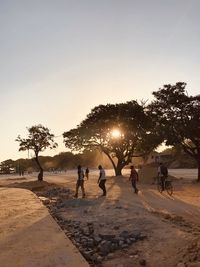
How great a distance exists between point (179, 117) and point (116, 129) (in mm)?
15613

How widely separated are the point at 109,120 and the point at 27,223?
44027 millimetres

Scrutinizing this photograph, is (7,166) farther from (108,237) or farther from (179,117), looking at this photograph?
(108,237)

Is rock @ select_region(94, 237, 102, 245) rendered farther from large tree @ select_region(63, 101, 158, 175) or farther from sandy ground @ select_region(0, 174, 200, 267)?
large tree @ select_region(63, 101, 158, 175)

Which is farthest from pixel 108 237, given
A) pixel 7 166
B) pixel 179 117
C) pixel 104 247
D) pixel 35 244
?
pixel 7 166

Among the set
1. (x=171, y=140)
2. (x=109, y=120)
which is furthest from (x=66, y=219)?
(x=109, y=120)

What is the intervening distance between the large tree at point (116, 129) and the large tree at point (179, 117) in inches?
429

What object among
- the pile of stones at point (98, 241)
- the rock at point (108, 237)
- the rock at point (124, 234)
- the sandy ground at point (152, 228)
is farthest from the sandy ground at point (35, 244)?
the rock at point (124, 234)

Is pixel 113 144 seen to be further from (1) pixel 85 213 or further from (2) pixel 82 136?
(1) pixel 85 213

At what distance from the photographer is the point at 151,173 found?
156 ft

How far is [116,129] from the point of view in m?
60.6

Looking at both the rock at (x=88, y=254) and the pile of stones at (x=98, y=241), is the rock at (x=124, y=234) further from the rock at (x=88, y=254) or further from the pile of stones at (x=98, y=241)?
the rock at (x=88, y=254)

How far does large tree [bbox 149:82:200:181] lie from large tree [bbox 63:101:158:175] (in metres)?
10.9

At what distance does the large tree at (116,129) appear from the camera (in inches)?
2327

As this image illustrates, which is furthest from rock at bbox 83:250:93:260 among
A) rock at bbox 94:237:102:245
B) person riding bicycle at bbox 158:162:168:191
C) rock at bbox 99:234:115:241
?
person riding bicycle at bbox 158:162:168:191
